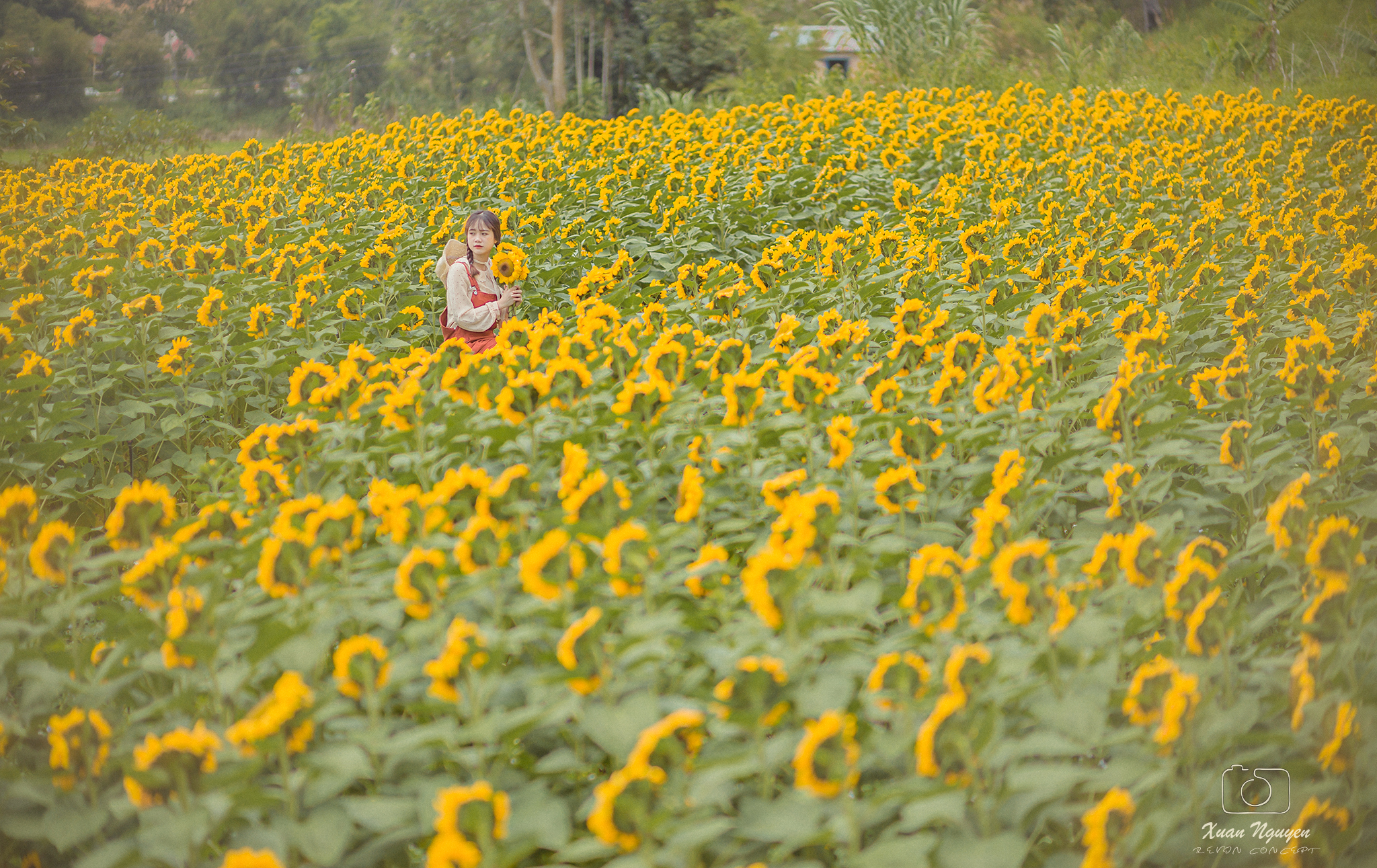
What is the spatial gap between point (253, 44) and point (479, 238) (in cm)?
3822

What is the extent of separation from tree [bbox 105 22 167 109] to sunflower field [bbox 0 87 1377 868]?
2362 cm

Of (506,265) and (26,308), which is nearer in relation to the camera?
(26,308)

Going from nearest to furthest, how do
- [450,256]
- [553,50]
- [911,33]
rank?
[450,256]
[911,33]
[553,50]

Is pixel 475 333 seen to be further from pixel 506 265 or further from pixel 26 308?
pixel 26 308

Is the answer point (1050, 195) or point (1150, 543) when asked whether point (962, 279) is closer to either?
point (1050, 195)

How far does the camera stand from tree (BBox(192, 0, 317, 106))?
35781mm

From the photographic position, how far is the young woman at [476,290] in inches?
217

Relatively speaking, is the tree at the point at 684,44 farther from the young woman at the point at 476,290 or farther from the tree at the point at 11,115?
the young woman at the point at 476,290

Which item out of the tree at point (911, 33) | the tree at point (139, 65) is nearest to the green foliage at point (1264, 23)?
the tree at point (911, 33)

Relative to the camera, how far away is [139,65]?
27.2 meters

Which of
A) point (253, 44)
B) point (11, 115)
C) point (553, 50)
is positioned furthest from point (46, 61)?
point (253, 44)

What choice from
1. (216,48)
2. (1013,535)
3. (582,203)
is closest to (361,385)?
(1013,535)

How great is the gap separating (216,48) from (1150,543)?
40877 millimetres

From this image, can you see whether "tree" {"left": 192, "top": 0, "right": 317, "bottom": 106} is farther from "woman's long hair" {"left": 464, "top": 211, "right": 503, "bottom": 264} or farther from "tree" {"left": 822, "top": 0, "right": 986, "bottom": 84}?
"woman's long hair" {"left": 464, "top": 211, "right": 503, "bottom": 264}
